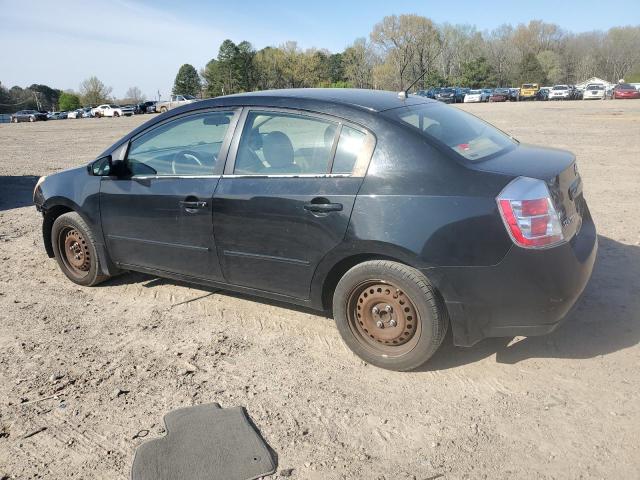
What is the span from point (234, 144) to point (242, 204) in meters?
0.48

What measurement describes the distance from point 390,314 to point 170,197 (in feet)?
6.29

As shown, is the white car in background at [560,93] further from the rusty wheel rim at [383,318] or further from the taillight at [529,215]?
the rusty wheel rim at [383,318]

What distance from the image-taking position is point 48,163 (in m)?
14.6

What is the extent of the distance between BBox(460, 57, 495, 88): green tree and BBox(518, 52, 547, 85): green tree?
671 centimetres

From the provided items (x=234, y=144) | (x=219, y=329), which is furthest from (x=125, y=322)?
(x=234, y=144)

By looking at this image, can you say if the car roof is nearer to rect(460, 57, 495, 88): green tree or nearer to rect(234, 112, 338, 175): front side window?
rect(234, 112, 338, 175): front side window

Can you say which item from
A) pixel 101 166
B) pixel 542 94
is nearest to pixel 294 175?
pixel 101 166

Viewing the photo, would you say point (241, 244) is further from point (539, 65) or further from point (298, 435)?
point (539, 65)

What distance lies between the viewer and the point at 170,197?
4047 millimetres

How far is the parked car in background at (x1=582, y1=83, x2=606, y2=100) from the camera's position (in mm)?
55250

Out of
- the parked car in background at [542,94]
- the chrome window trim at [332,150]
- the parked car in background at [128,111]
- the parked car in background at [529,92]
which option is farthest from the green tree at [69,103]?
the chrome window trim at [332,150]

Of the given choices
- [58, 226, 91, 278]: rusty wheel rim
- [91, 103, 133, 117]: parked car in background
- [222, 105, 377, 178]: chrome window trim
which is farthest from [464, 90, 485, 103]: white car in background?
[222, 105, 377, 178]: chrome window trim

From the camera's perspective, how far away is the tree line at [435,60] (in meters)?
87.8

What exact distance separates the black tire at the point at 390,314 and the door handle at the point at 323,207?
0.38m
